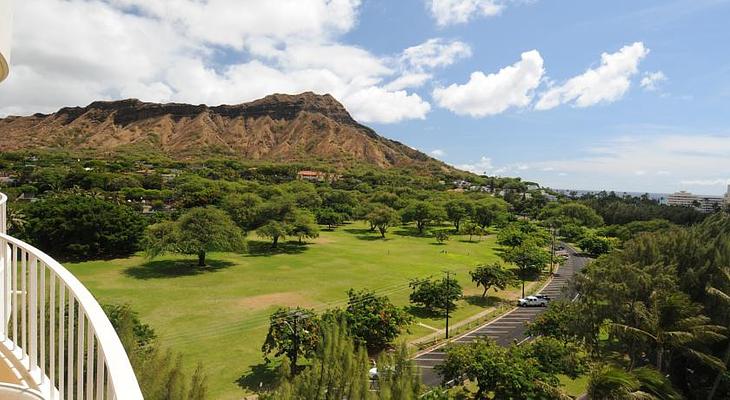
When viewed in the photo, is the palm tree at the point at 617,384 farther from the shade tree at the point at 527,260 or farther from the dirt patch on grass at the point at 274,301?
the shade tree at the point at 527,260

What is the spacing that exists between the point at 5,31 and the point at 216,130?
176550mm

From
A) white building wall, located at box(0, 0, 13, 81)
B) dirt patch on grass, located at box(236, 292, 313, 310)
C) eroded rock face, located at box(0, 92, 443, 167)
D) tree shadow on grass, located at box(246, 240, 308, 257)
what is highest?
eroded rock face, located at box(0, 92, 443, 167)

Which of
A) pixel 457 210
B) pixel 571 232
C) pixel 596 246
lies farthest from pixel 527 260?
pixel 571 232

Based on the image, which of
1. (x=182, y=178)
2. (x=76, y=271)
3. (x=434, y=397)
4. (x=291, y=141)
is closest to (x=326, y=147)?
(x=291, y=141)

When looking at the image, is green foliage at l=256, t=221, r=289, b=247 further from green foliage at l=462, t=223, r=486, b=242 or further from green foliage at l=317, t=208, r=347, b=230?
green foliage at l=462, t=223, r=486, b=242

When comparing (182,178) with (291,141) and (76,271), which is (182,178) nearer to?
(76,271)

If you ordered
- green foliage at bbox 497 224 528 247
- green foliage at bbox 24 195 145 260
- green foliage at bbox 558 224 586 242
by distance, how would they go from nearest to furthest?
green foliage at bbox 24 195 145 260, green foliage at bbox 497 224 528 247, green foliage at bbox 558 224 586 242

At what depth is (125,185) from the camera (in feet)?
239

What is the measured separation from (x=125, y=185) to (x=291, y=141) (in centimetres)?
9908

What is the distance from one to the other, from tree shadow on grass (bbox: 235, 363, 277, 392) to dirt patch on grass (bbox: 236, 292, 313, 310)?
8755mm

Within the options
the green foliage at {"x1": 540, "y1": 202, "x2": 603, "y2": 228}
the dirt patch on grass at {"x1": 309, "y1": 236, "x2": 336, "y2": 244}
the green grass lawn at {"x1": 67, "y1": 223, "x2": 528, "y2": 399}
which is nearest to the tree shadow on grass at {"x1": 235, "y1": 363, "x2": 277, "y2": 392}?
the green grass lawn at {"x1": 67, "y1": 223, "x2": 528, "y2": 399}

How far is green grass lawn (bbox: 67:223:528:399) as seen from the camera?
20562 millimetres

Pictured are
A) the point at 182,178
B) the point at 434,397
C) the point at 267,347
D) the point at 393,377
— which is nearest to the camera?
the point at 393,377

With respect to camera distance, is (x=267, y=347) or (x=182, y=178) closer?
(x=267, y=347)
